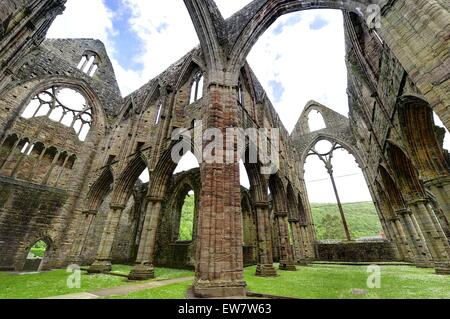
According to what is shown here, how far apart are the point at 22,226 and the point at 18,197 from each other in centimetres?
158

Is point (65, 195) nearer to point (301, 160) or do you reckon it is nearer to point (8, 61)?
point (8, 61)

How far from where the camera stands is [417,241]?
11.1 metres

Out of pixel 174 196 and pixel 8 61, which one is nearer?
pixel 8 61

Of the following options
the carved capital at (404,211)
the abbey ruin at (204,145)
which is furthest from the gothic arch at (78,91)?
the carved capital at (404,211)

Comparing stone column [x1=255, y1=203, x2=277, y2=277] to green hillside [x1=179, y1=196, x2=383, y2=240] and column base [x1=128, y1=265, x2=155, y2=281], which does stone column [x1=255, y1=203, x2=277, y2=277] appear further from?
green hillside [x1=179, y1=196, x2=383, y2=240]

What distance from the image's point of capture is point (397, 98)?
6352 mm

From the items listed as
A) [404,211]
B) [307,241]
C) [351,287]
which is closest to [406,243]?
[404,211]

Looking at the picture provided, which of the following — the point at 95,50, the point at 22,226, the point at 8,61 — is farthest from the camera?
the point at 95,50

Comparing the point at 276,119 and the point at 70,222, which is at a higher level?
the point at 276,119

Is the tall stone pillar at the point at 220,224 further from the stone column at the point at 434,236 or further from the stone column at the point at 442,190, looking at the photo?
the stone column at the point at 434,236

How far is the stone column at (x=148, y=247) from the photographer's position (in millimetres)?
7332

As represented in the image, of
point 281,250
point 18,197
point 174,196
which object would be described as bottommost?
point 281,250

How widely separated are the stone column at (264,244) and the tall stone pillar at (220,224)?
393 cm
